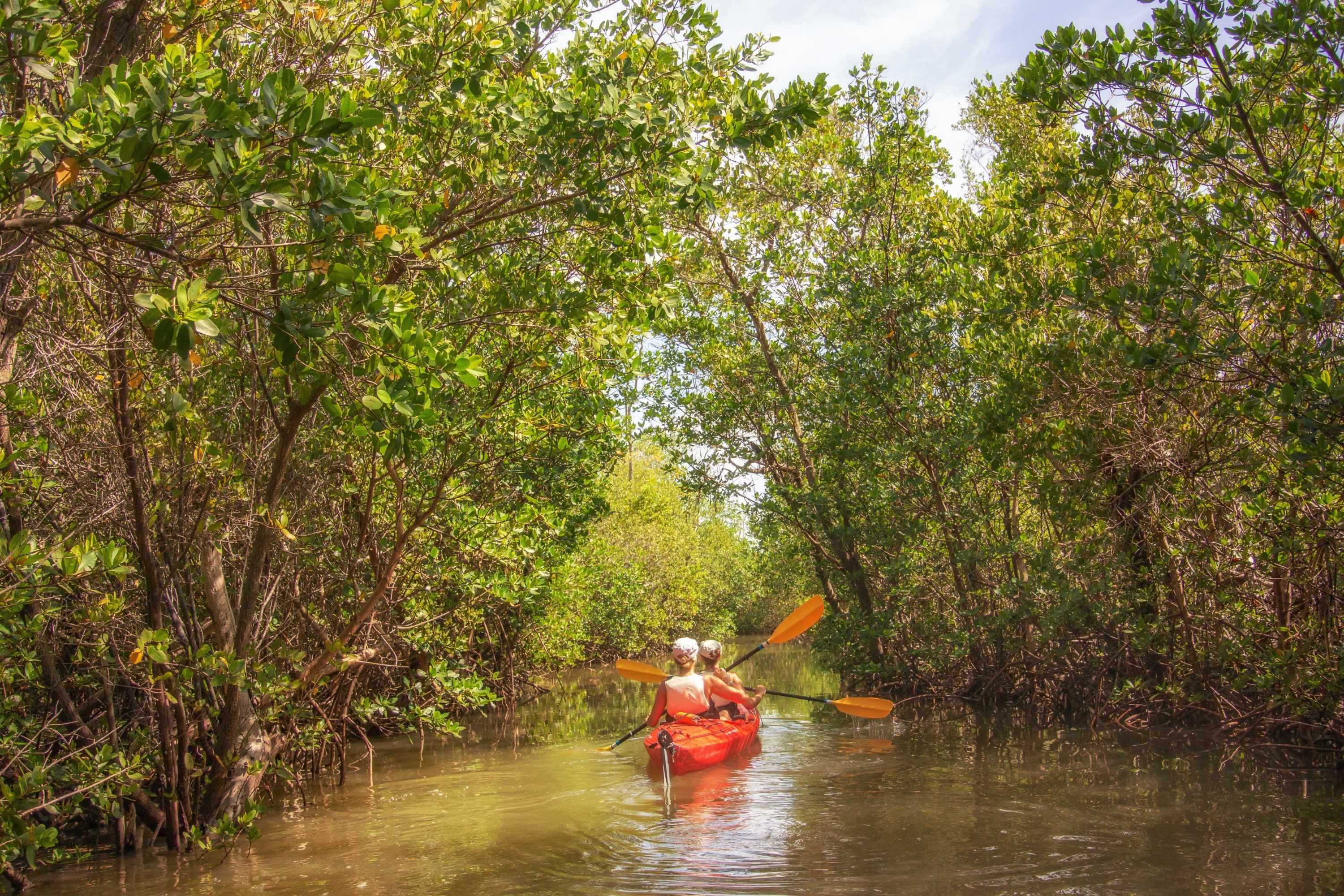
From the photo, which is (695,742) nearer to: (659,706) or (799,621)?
(659,706)

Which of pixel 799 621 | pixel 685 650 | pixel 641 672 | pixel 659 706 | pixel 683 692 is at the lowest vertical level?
pixel 659 706

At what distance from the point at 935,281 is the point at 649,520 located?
15997mm

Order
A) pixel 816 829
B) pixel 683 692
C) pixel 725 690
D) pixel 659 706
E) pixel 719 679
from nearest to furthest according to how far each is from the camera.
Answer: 1. pixel 816 829
2. pixel 683 692
3. pixel 659 706
4. pixel 725 690
5. pixel 719 679

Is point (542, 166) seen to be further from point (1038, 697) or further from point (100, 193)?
point (1038, 697)

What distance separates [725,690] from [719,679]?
0.17 metres

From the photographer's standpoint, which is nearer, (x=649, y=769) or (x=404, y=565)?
(x=404, y=565)

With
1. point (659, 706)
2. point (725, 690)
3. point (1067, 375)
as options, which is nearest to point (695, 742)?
point (659, 706)

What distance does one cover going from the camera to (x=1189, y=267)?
5.22 m

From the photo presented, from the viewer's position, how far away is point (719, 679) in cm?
908

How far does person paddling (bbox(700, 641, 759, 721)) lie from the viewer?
9.00 meters

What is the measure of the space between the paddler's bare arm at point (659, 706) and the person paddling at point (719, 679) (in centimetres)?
53

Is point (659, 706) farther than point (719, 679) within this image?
No

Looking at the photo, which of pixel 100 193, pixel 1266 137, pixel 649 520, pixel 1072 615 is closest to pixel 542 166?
pixel 100 193

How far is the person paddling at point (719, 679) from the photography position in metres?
9.00
